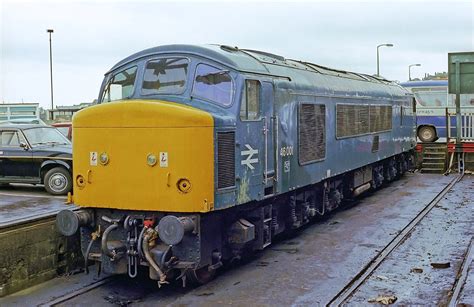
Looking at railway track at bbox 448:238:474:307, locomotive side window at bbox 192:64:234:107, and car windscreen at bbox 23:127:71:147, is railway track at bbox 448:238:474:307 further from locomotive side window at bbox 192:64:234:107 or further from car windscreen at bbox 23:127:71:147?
car windscreen at bbox 23:127:71:147

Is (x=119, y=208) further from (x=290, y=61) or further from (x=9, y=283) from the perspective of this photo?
(x=290, y=61)

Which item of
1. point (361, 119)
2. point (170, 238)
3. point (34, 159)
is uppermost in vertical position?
point (361, 119)

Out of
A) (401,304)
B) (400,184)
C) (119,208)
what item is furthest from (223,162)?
(400,184)

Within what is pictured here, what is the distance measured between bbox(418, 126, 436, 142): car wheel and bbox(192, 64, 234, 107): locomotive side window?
893 inches

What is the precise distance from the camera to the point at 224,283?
8188 mm

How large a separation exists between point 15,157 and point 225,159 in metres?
6.65

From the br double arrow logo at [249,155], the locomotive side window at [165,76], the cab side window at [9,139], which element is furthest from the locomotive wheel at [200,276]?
the cab side window at [9,139]

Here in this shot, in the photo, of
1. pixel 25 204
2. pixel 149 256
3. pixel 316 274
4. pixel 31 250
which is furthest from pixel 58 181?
pixel 316 274

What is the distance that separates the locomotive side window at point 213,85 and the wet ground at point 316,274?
254 cm

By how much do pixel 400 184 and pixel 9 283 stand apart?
46.2 feet

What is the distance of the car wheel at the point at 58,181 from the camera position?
12.3 m

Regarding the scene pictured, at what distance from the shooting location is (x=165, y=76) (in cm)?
838

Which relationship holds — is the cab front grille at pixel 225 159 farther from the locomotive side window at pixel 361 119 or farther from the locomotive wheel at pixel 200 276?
the locomotive side window at pixel 361 119

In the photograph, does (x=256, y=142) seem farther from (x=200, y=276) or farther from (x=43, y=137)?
(x=43, y=137)
